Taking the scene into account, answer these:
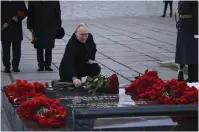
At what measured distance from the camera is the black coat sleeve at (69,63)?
24.5 feet

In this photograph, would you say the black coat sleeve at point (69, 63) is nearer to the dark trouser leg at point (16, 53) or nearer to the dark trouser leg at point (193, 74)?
the dark trouser leg at point (193, 74)

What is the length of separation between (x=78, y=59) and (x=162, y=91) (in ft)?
5.60

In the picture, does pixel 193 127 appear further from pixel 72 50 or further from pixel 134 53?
pixel 134 53

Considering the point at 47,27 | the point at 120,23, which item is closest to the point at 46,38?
the point at 47,27

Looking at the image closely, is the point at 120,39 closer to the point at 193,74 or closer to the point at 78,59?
the point at 193,74

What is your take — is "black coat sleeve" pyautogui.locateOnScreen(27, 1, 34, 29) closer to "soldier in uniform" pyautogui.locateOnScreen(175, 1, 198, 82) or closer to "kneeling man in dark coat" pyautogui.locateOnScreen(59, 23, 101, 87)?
"soldier in uniform" pyautogui.locateOnScreen(175, 1, 198, 82)

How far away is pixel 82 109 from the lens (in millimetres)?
5801

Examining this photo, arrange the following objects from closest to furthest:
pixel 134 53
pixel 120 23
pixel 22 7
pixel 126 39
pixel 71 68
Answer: pixel 71 68 → pixel 22 7 → pixel 134 53 → pixel 126 39 → pixel 120 23

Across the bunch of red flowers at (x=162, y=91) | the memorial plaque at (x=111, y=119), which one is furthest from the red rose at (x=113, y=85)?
the memorial plaque at (x=111, y=119)

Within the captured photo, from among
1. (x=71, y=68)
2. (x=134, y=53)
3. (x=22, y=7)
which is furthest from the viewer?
(x=134, y=53)

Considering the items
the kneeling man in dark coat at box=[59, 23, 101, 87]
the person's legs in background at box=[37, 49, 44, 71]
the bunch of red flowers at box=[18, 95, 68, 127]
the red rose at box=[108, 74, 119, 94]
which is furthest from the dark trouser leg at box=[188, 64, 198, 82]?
the bunch of red flowers at box=[18, 95, 68, 127]

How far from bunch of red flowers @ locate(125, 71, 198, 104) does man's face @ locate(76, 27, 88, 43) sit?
0.98 m

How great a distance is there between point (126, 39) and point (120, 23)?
596cm

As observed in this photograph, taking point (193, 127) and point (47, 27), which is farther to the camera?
point (47, 27)
